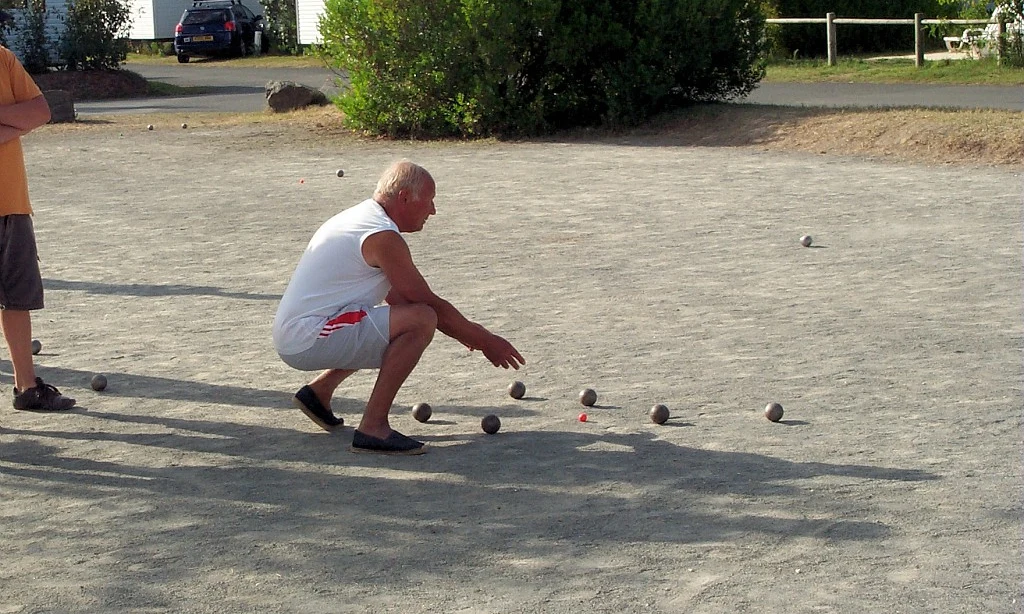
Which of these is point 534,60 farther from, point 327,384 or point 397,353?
point 397,353

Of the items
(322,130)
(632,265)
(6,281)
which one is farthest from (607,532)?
(322,130)

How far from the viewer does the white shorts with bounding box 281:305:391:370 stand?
6.30m

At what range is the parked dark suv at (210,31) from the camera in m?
49.6

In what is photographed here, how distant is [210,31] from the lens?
49625mm

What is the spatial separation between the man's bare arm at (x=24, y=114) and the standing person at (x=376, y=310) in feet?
5.28

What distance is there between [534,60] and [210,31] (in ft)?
102

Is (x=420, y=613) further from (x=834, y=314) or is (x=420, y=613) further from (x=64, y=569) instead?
(x=834, y=314)

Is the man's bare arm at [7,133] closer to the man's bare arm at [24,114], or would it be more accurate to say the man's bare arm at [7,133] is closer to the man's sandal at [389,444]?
the man's bare arm at [24,114]

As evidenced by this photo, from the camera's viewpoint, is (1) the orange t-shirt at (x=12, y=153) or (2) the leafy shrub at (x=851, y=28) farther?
(2) the leafy shrub at (x=851, y=28)

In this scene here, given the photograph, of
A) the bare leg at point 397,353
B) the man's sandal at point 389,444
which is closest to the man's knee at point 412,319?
the bare leg at point 397,353

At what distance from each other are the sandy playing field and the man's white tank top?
0.56m

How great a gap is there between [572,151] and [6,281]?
12787 mm

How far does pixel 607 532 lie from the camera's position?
5.28 meters

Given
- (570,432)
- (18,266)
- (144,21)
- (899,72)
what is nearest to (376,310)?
(570,432)
